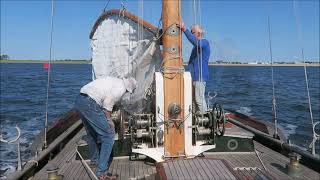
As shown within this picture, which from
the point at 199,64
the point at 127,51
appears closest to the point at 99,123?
the point at 199,64

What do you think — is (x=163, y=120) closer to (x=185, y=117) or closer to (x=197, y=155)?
(x=185, y=117)

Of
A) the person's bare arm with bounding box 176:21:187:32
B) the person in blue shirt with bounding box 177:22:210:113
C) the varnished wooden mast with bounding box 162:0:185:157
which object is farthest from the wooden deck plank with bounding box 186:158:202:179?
the person's bare arm with bounding box 176:21:187:32

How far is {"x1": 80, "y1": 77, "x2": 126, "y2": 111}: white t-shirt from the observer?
5.89 meters

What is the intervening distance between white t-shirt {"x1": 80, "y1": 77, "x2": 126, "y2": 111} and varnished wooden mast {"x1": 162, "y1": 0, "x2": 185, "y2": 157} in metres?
0.90

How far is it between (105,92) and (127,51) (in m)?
2.55

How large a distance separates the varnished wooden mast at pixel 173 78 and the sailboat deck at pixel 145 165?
22.7 inches

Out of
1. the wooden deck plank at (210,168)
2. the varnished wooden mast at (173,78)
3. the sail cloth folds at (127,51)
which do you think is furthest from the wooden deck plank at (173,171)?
the sail cloth folds at (127,51)

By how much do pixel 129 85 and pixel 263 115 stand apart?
17246mm

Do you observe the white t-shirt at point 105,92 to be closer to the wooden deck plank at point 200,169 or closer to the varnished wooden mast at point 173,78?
the varnished wooden mast at point 173,78

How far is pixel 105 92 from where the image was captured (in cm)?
589

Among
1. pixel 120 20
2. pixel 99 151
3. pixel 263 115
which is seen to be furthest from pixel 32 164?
pixel 263 115

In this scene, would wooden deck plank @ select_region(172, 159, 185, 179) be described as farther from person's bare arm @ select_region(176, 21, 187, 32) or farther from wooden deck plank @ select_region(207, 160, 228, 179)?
person's bare arm @ select_region(176, 21, 187, 32)

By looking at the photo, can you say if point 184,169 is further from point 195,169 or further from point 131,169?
point 131,169

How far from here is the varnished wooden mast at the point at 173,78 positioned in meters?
6.45
